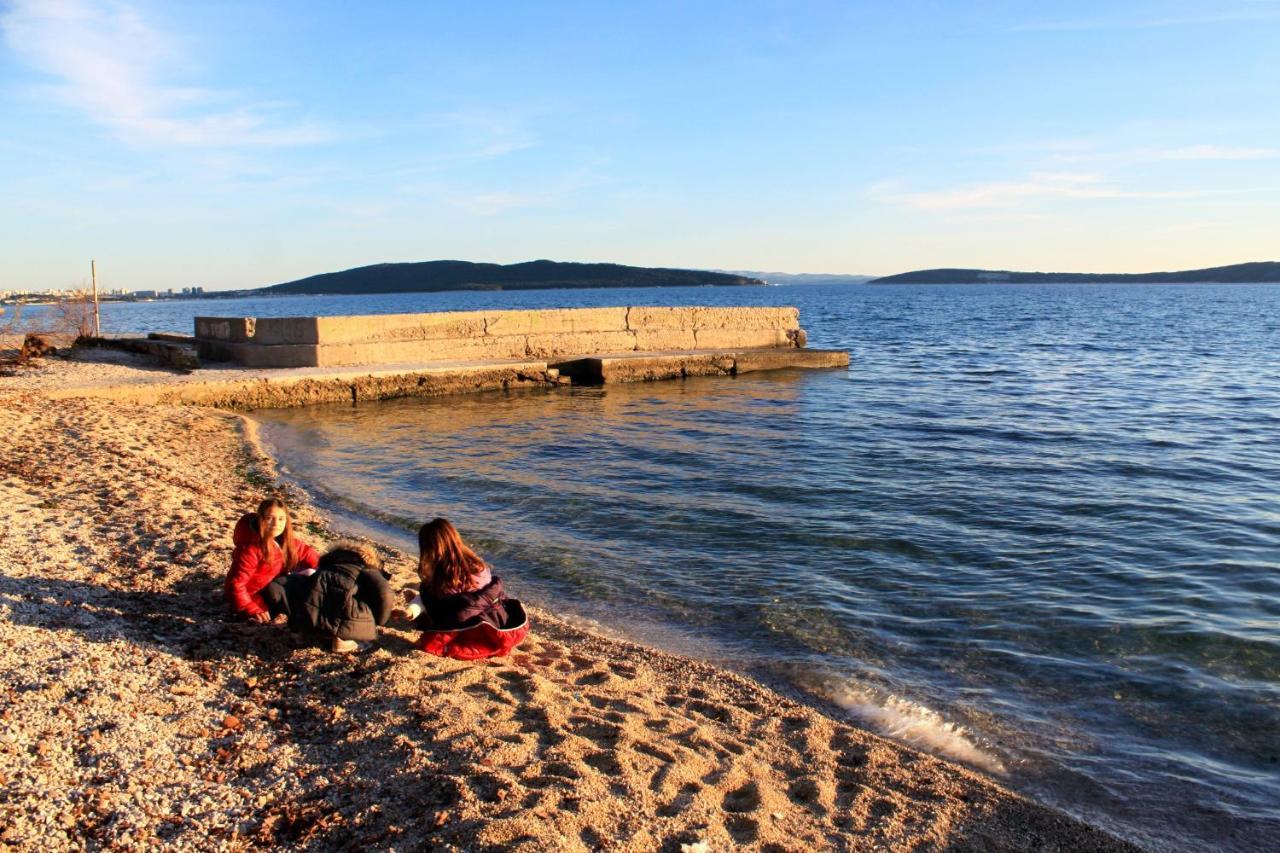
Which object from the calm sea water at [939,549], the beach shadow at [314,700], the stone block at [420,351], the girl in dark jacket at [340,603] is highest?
the stone block at [420,351]

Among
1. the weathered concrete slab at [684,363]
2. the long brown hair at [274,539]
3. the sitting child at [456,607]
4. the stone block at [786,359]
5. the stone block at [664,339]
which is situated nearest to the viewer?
the sitting child at [456,607]

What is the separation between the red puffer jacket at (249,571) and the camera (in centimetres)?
598

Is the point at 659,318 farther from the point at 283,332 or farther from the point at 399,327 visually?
the point at 283,332

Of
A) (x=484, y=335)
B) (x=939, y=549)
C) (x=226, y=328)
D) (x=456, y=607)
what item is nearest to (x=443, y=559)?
(x=456, y=607)

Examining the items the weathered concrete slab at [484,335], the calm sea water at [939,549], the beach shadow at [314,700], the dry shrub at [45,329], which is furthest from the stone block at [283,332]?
the beach shadow at [314,700]

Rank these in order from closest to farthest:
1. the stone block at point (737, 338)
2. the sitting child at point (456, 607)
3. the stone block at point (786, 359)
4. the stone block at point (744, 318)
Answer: the sitting child at point (456, 607), the stone block at point (786, 359), the stone block at point (737, 338), the stone block at point (744, 318)

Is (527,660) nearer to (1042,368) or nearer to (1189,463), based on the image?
(1189,463)

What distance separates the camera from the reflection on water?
5.51 metres

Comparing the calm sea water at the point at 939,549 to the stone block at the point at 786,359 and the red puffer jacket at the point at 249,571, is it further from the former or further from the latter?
the stone block at the point at 786,359

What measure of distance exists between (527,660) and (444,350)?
1671 cm

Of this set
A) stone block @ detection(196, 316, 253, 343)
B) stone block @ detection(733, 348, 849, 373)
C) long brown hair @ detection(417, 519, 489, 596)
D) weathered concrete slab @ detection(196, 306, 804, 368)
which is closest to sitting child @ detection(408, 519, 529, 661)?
long brown hair @ detection(417, 519, 489, 596)

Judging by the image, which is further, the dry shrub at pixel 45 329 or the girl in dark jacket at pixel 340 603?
the dry shrub at pixel 45 329

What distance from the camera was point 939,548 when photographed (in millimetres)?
9133

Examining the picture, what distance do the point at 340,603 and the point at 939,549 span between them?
223 inches
